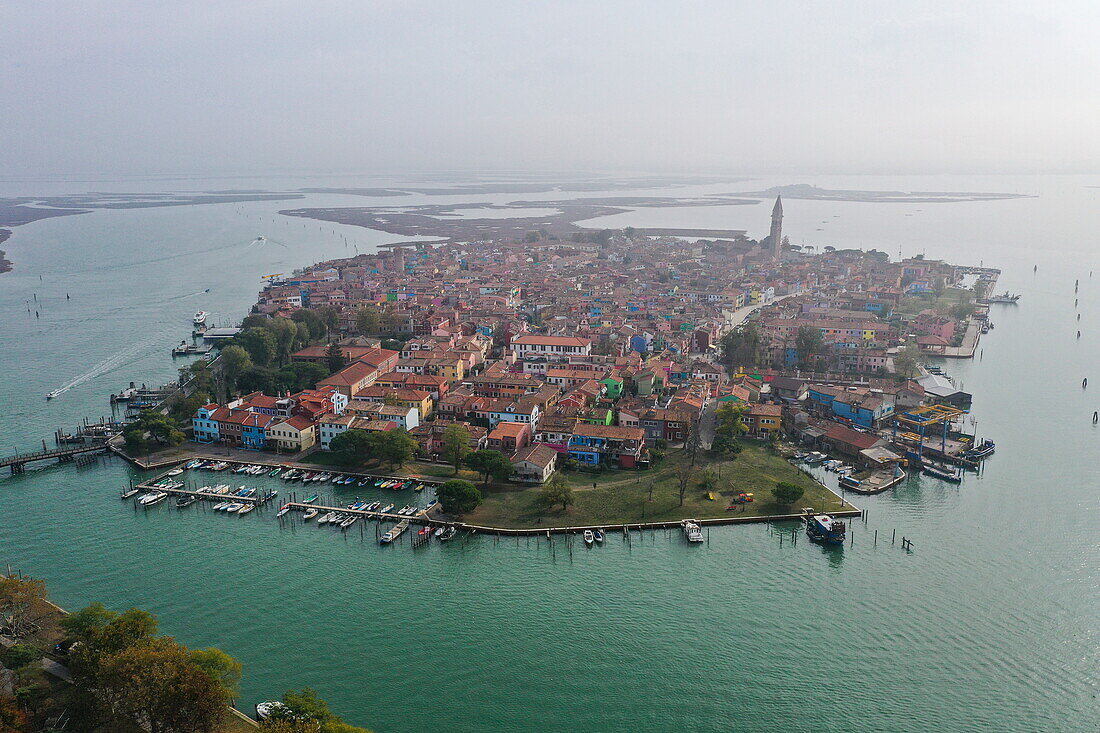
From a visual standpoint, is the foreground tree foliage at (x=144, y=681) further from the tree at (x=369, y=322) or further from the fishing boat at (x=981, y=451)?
the tree at (x=369, y=322)

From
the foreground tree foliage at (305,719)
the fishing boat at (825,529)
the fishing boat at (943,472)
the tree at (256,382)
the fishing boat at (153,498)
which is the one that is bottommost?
the fishing boat at (153,498)

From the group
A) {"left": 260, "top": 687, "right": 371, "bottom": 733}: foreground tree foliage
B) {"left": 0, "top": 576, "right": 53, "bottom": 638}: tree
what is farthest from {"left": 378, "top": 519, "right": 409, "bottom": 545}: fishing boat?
{"left": 0, "top": 576, "right": 53, "bottom": 638}: tree

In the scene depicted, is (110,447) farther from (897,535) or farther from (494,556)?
(897,535)

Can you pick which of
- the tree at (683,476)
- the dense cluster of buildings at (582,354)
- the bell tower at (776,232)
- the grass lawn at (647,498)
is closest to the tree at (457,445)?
the dense cluster of buildings at (582,354)

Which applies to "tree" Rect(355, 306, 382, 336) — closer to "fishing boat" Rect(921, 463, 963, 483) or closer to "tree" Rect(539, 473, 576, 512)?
"tree" Rect(539, 473, 576, 512)

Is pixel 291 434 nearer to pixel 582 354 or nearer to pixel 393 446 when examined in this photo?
pixel 393 446

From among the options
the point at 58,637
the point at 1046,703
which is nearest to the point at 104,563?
the point at 58,637
